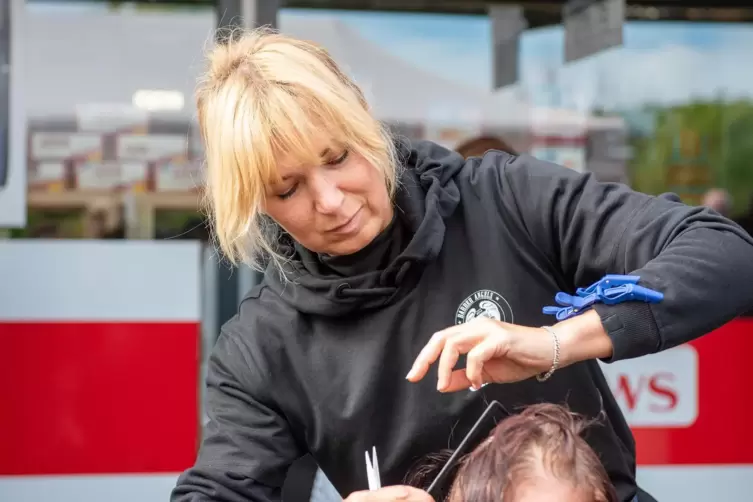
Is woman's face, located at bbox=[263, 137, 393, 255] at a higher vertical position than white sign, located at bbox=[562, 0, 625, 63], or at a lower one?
lower

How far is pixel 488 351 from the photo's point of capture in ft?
4.61

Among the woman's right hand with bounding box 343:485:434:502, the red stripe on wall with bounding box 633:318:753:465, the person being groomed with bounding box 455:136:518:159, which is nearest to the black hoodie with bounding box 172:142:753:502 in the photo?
the woman's right hand with bounding box 343:485:434:502

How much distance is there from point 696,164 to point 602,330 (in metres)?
2.73

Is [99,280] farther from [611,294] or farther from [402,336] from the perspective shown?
[611,294]

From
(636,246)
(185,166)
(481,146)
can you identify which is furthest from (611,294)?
(185,166)

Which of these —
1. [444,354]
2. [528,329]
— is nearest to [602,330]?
[528,329]

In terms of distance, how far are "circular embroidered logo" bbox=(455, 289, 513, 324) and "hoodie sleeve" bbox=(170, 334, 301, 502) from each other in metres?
0.35

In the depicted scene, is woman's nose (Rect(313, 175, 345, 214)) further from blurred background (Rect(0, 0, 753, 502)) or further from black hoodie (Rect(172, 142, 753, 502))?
blurred background (Rect(0, 0, 753, 502))

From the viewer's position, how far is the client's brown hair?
1436 millimetres

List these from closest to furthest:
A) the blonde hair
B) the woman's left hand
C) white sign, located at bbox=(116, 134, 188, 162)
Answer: the woman's left hand → the blonde hair → white sign, located at bbox=(116, 134, 188, 162)

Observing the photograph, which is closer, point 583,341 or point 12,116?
point 583,341

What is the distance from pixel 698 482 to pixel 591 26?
172cm

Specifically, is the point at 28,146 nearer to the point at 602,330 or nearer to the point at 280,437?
the point at 280,437

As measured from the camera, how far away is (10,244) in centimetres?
358
